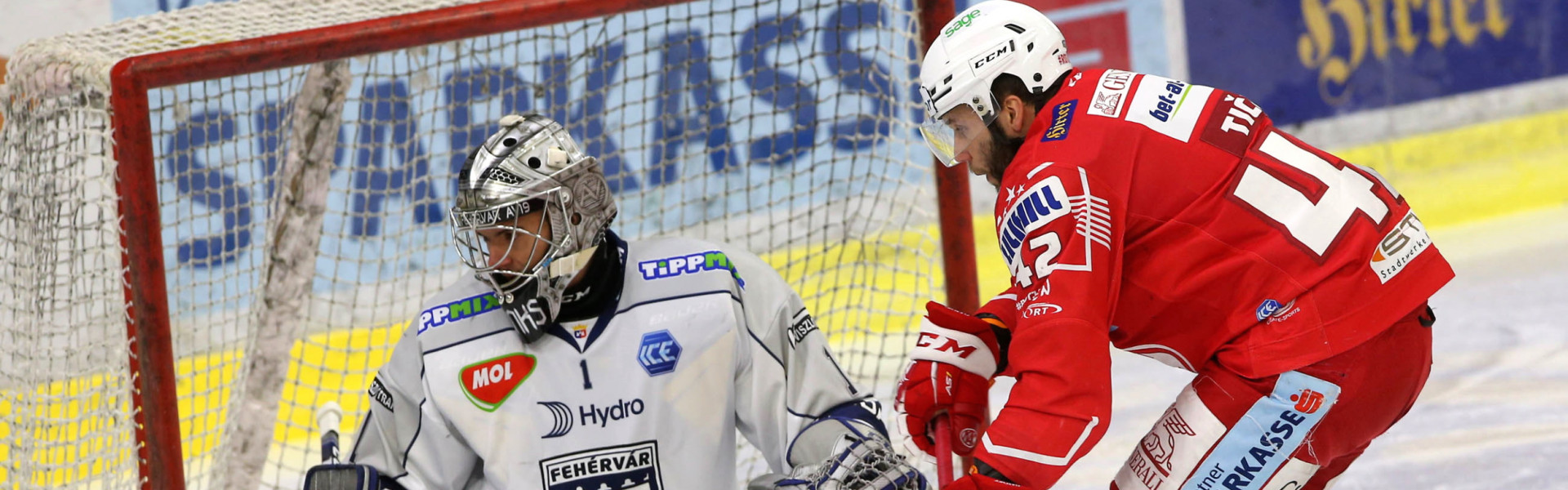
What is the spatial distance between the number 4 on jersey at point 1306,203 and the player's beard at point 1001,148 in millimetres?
330

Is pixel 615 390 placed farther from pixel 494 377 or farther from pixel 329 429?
pixel 329 429

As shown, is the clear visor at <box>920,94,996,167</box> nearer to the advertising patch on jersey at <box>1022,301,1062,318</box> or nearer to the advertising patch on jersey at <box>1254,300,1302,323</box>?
the advertising patch on jersey at <box>1022,301,1062,318</box>

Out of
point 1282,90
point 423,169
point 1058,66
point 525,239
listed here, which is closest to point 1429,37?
point 1282,90

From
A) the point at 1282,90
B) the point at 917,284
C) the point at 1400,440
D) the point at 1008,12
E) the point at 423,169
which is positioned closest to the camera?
the point at 1008,12

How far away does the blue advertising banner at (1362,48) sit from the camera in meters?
6.38

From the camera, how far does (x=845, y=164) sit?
13.4 feet

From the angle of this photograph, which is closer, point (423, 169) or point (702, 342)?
point (702, 342)

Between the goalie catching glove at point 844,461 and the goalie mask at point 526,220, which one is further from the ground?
the goalie mask at point 526,220

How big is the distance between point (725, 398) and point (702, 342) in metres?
0.10

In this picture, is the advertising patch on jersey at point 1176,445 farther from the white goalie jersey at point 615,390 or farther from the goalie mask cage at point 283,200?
the goalie mask cage at point 283,200

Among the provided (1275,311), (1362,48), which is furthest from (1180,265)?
(1362,48)

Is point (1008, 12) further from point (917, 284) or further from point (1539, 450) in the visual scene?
point (1539, 450)

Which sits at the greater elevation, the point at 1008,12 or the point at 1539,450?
the point at 1008,12

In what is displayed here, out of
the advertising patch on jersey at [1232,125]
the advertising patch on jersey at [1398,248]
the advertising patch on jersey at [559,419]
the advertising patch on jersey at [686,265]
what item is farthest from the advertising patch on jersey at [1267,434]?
the advertising patch on jersey at [559,419]
